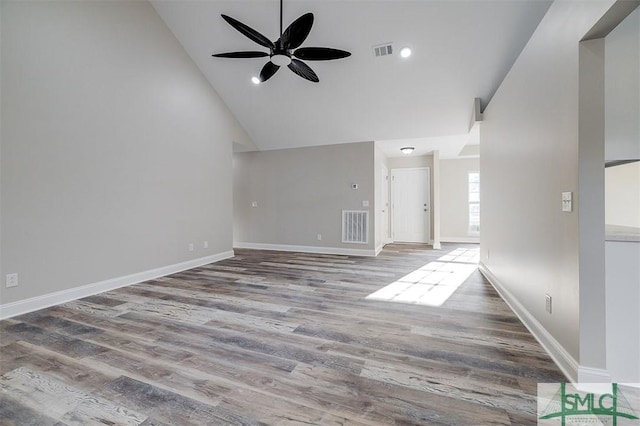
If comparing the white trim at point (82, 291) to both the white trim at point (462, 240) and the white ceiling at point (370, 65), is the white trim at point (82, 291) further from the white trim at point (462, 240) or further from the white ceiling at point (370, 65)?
the white trim at point (462, 240)

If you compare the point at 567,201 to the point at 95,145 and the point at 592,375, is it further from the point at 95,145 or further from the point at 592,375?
the point at 95,145

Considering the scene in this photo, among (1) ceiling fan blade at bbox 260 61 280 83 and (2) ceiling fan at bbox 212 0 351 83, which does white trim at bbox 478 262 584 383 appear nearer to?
(2) ceiling fan at bbox 212 0 351 83

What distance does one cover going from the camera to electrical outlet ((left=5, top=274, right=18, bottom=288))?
8.03 feet

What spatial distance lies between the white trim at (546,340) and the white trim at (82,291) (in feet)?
14.5

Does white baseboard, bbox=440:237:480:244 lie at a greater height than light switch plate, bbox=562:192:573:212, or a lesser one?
lesser

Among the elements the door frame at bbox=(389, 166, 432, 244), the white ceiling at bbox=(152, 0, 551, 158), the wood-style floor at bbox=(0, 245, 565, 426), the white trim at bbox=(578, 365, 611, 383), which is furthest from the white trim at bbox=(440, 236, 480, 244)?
the white trim at bbox=(578, 365, 611, 383)

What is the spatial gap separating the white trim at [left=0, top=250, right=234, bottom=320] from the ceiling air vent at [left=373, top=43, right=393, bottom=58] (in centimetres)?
432

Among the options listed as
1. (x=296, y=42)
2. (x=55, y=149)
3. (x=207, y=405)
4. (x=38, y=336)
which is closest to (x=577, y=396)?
(x=207, y=405)

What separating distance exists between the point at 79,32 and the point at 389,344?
4.52 metres

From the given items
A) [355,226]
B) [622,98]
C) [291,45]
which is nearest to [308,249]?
[355,226]

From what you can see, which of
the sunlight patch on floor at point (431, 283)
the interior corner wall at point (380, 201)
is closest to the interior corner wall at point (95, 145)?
the sunlight patch on floor at point (431, 283)

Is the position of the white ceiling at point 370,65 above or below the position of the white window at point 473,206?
above

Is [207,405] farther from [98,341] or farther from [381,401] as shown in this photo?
[98,341]

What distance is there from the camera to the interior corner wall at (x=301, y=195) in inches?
222
